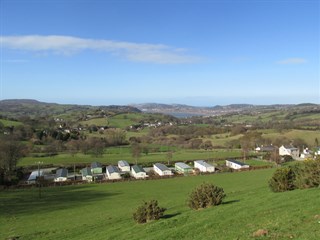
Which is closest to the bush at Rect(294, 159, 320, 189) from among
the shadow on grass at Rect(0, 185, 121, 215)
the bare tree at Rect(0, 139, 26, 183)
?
the shadow on grass at Rect(0, 185, 121, 215)

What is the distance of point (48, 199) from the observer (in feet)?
131

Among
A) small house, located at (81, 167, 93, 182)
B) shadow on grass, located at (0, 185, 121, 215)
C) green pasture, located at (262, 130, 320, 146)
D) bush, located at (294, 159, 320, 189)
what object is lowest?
small house, located at (81, 167, 93, 182)

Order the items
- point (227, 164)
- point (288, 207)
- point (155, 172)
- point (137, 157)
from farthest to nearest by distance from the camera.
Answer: point (137, 157)
point (227, 164)
point (155, 172)
point (288, 207)

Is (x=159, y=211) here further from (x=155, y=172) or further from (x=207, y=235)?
(x=155, y=172)

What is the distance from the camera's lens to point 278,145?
357 feet

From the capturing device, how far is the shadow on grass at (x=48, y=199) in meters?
33.6

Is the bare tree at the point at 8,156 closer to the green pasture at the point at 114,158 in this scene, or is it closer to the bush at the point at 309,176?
the green pasture at the point at 114,158

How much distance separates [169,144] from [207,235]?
105 metres

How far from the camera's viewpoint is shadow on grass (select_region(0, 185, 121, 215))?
1324 inches

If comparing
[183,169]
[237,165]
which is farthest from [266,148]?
[183,169]

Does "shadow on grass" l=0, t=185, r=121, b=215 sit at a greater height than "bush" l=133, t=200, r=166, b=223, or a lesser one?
lesser

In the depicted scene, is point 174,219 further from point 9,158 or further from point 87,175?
point 9,158

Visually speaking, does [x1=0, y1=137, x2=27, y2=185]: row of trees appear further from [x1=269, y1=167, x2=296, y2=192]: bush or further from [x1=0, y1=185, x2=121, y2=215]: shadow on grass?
[x1=269, y1=167, x2=296, y2=192]: bush

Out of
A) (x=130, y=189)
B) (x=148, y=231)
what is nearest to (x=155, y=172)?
(x=130, y=189)
